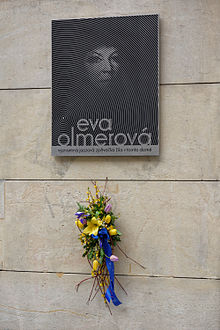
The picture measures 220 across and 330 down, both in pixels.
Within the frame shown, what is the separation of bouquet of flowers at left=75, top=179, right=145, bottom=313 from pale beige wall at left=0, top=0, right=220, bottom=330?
16 cm

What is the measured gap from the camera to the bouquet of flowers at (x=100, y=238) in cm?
361

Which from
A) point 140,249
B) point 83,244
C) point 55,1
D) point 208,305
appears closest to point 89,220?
point 83,244

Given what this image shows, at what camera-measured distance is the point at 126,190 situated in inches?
153

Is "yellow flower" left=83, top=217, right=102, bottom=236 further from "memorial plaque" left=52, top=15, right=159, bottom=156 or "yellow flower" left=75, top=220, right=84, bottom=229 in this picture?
"memorial plaque" left=52, top=15, right=159, bottom=156

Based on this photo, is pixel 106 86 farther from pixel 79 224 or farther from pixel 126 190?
pixel 79 224

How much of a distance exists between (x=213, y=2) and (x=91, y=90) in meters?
1.46

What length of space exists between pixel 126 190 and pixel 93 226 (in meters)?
0.52

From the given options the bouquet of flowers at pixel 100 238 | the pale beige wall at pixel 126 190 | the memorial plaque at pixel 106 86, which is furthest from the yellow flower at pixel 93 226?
the memorial plaque at pixel 106 86

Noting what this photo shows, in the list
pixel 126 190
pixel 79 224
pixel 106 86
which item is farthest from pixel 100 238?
pixel 106 86

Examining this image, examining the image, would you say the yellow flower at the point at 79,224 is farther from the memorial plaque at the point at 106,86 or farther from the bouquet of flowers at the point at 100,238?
the memorial plaque at the point at 106,86

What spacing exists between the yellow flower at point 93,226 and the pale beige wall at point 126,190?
35 centimetres

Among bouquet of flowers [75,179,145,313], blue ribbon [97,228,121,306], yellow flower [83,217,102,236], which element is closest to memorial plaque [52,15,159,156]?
bouquet of flowers [75,179,145,313]

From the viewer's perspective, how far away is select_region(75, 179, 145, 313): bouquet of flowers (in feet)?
11.9

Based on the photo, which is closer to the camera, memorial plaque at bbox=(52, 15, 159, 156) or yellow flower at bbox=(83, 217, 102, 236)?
yellow flower at bbox=(83, 217, 102, 236)
